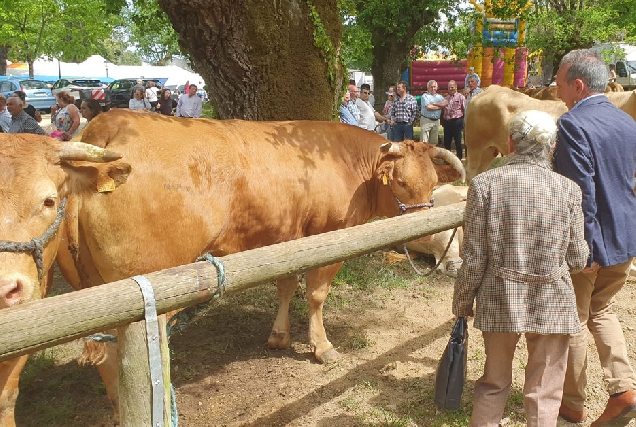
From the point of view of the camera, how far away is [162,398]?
84.4 inches

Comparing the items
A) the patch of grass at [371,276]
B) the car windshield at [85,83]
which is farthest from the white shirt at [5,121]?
the car windshield at [85,83]

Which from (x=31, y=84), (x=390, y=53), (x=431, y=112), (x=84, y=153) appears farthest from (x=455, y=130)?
(x=31, y=84)

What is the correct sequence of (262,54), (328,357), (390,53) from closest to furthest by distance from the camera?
(328,357) < (262,54) < (390,53)

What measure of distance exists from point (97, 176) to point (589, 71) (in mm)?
2849

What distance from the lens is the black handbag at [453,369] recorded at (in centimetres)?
347

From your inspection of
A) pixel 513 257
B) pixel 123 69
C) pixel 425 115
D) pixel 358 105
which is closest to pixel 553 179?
pixel 513 257

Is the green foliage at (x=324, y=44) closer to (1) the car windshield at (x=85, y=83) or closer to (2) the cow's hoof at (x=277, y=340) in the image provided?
(2) the cow's hoof at (x=277, y=340)

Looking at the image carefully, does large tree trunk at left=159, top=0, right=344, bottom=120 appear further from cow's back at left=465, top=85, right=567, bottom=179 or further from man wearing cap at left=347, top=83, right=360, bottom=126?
man wearing cap at left=347, top=83, right=360, bottom=126

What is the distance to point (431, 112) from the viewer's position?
44.1ft

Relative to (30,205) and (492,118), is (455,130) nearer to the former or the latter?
(492,118)

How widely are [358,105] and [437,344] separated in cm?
725

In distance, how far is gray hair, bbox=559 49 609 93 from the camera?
3346mm

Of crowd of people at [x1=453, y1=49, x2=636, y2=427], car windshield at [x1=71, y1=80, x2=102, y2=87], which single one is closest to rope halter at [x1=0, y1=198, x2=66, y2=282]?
crowd of people at [x1=453, y1=49, x2=636, y2=427]

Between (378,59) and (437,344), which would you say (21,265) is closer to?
(437,344)
